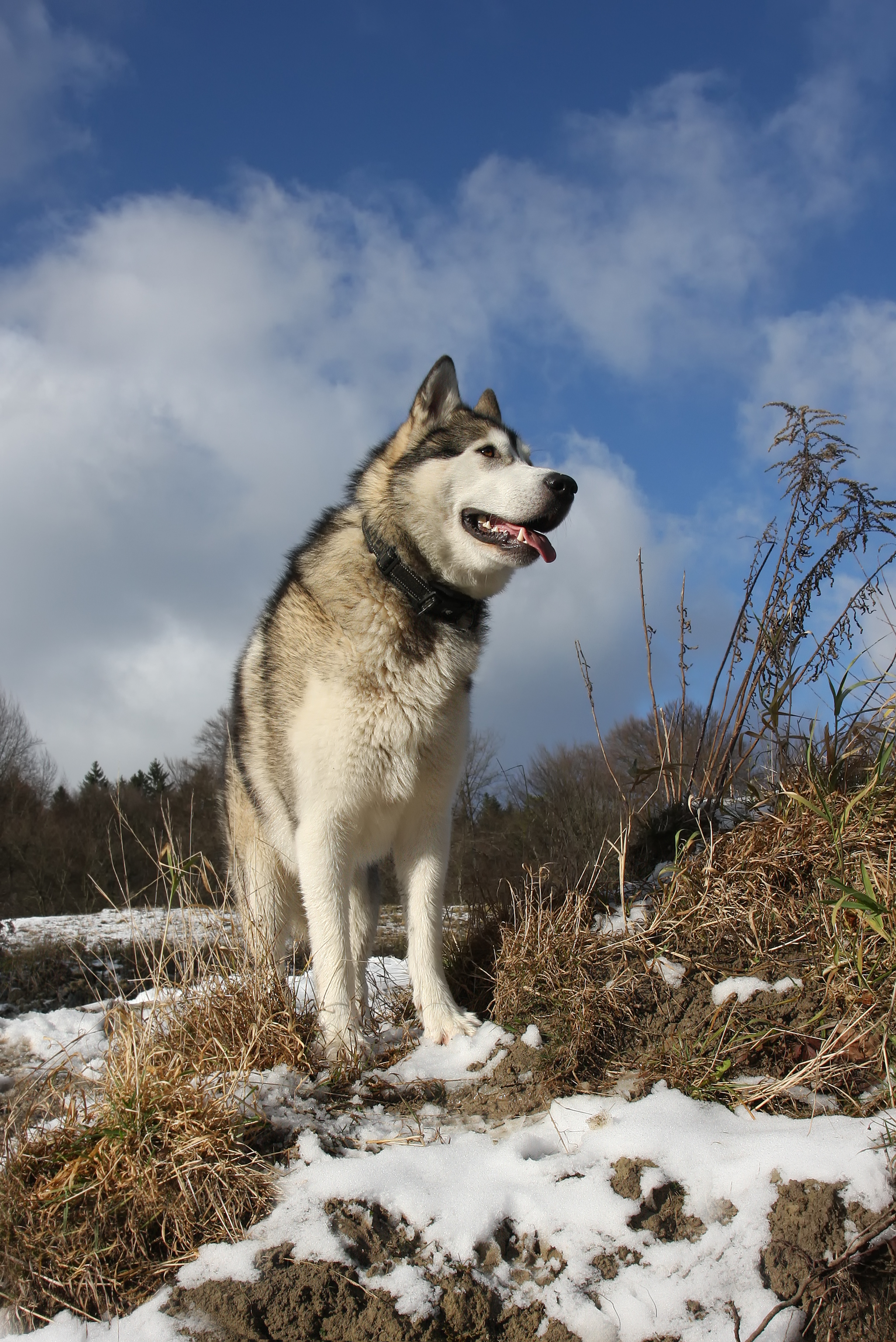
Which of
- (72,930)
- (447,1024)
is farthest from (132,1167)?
(72,930)

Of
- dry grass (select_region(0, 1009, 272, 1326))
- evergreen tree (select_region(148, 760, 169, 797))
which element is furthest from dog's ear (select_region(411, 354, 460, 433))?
evergreen tree (select_region(148, 760, 169, 797))

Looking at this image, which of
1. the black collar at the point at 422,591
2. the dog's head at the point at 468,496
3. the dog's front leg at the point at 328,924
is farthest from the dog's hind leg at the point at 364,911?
the dog's head at the point at 468,496

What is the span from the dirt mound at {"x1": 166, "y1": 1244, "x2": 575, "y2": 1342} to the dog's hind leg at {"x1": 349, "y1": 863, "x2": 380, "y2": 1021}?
1746mm

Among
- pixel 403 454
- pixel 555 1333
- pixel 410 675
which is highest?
pixel 403 454

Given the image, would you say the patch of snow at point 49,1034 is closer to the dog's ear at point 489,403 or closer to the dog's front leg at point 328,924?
the dog's front leg at point 328,924

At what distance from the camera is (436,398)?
424cm

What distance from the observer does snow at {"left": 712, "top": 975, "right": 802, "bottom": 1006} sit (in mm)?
3281

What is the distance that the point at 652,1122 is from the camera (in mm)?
2770

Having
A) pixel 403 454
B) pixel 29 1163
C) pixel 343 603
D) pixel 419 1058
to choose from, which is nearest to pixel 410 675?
pixel 343 603

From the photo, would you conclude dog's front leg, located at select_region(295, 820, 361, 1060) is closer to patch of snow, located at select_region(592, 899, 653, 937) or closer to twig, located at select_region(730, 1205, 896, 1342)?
patch of snow, located at select_region(592, 899, 653, 937)

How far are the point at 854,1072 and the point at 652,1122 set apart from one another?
0.73 m

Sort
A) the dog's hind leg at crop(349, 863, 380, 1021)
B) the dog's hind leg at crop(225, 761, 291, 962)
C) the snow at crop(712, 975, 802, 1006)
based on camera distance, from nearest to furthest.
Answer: the snow at crop(712, 975, 802, 1006) → the dog's hind leg at crop(349, 863, 380, 1021) → the dog's hind leg at crop(225, 761, 291, 962)

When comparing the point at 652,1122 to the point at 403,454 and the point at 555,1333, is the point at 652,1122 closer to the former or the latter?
the point at 555,1333

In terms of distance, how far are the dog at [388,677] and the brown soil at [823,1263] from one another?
5.21 ft
